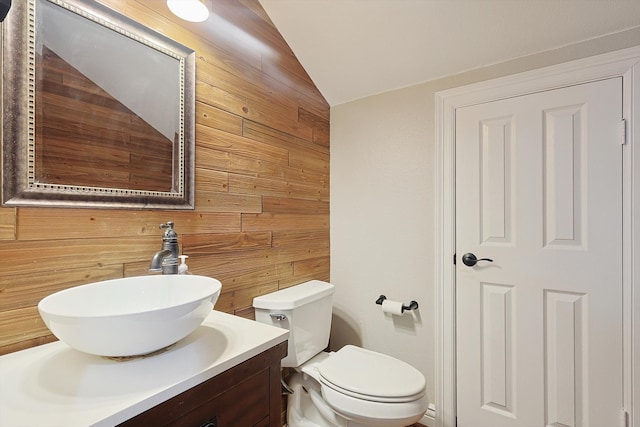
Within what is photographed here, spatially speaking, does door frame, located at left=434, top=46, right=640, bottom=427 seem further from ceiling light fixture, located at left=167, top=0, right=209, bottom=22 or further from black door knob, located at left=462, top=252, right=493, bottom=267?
ceiling light fixture, located at left=167, top=0, right=209, bottom=22

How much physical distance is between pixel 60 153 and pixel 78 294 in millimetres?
425

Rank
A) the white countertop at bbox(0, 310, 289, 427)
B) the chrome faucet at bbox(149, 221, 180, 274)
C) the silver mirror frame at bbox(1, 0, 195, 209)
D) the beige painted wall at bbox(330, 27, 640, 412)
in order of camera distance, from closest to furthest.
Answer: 1. the white countertop at bbox(0, 310, 289, 427)
2. the silver mirror frame at bbox(1, 0, 195, 209)
3. the chrome faucet at bbox(149, 221, 180, 274)
4. the beige painted wall at bbox(330, 27, 640, 412)

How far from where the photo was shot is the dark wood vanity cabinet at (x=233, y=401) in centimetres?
62

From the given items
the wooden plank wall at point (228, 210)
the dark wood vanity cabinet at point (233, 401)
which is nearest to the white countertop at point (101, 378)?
the dark wood vanity cabinet at point (233, 401)

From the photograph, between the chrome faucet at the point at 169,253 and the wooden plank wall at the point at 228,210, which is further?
the chrome faucet at the point at 169,253

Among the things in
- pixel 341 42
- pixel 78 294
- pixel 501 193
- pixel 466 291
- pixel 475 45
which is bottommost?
pixel 466 291

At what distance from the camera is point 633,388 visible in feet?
4.00

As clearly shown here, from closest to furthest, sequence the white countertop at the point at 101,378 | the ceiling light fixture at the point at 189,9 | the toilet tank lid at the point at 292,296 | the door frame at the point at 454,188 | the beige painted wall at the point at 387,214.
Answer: the white countertop at the point at 101,378
the ceiling light fixture at the point at 189,9
the door frame at the point at 454,188
the toilet tank lid at the point at 292,296
the beige painted wall at the point at 387,214

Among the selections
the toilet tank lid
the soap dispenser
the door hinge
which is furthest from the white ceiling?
the soap dispenser

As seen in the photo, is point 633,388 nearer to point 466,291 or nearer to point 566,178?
point 466,291

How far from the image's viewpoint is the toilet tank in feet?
4.64

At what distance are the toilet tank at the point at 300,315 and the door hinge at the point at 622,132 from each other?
1.47m

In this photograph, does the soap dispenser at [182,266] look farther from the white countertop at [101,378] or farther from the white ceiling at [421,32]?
the white ceiling at [421,32]

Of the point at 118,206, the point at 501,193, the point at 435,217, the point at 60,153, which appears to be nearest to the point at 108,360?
the point at 118,206
